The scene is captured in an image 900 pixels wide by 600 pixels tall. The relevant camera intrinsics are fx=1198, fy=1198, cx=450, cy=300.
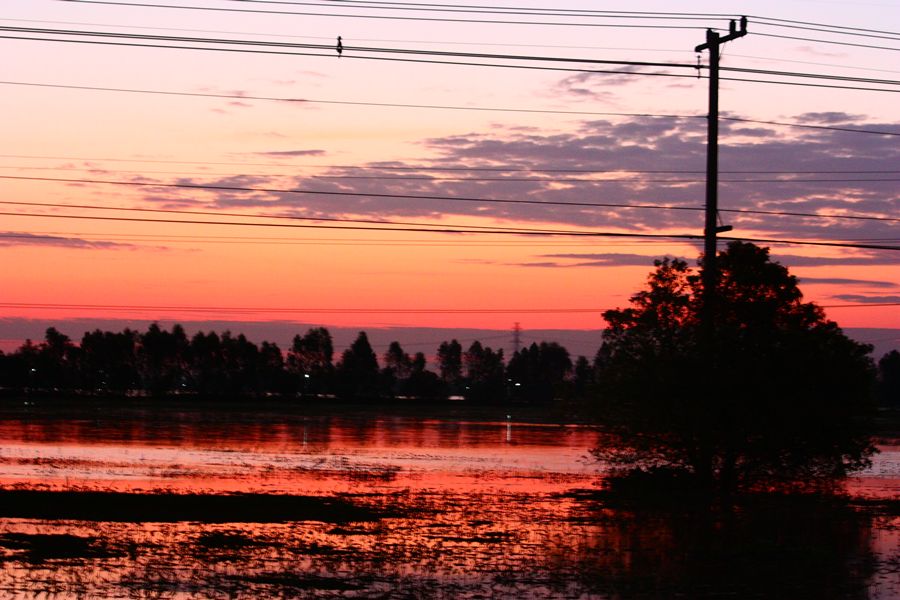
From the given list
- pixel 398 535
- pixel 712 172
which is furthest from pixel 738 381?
pixel 398 535

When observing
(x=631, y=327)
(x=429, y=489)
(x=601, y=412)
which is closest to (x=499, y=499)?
(x=429, y=489)

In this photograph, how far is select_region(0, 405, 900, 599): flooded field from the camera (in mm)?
20688

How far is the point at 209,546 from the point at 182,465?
22.0 m

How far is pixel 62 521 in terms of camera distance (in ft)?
91.9

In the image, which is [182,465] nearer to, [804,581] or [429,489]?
[429,489]

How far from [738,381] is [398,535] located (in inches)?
608

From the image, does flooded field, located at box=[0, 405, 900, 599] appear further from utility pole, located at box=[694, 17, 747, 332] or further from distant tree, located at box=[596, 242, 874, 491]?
utility pole, located at box=[694, 17, 747, 332]

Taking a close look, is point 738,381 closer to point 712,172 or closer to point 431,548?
point 712,172

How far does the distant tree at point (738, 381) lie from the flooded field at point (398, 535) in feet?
6.40

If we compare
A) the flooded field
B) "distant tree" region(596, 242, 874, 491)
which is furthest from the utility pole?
the flooded field

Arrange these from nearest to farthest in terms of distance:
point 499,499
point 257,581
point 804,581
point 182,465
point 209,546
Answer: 1. point 257,581
2. point 804,581
3. point 209,546
4. point 499,499
5. point 182,465

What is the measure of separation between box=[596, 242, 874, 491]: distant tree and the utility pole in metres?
1.66

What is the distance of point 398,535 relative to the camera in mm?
27391

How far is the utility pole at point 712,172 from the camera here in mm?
35531
